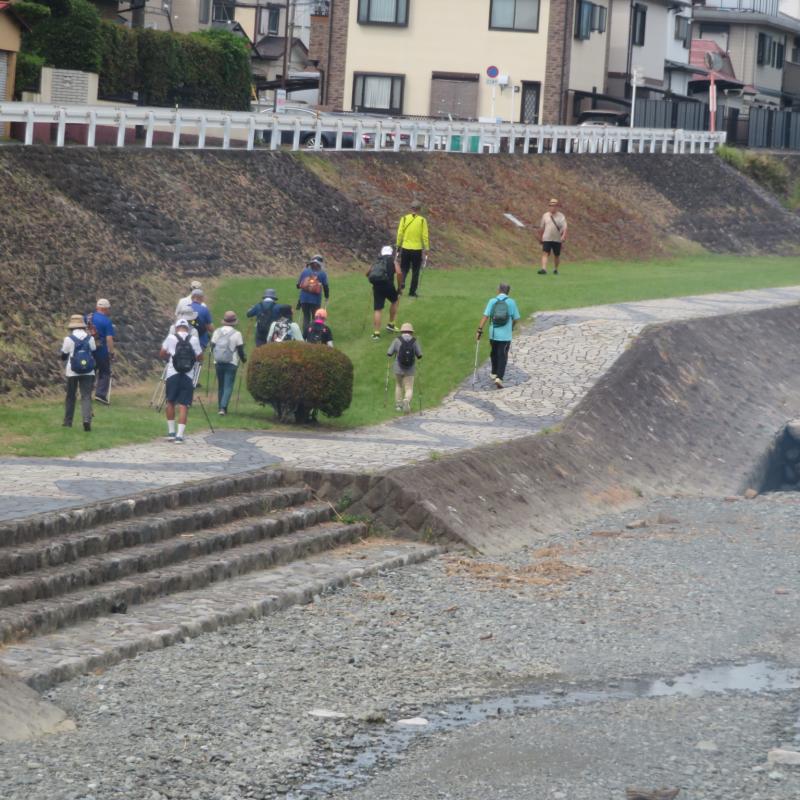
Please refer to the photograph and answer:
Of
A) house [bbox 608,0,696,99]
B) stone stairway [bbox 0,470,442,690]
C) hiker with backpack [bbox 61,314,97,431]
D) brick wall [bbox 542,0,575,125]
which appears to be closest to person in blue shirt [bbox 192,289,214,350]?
hiker with backpack [bbox 61,314,97,431]

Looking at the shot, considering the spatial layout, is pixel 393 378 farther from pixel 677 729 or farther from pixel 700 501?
pixel 677 729

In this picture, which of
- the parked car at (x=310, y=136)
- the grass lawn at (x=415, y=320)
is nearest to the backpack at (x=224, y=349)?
the grass lawn at (x=415, y=320)

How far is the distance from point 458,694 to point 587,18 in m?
47.8

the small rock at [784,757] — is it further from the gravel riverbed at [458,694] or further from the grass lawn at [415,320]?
the grass lawn at [415,320]

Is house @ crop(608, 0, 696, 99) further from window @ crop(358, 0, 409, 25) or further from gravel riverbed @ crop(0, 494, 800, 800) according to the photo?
gravel riverbed @ crop(0, 494, 800, 800)

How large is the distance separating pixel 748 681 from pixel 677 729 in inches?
67.9

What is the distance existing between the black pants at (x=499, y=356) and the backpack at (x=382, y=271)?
2.35 meters

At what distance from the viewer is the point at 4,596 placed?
1375cm

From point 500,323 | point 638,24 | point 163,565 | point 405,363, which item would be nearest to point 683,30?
point 638,24

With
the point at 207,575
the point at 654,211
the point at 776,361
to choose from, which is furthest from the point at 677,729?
the point at 654,211

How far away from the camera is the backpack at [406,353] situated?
23.4 m

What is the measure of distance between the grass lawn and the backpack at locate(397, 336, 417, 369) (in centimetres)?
87

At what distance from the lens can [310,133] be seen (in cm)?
4344

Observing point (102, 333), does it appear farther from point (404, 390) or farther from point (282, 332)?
point (404, 390)
